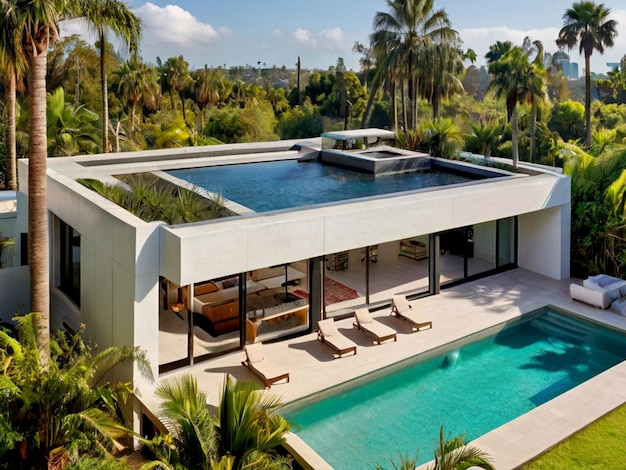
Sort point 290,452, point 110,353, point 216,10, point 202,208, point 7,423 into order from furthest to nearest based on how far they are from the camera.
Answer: point 216,10
point 202,208
point 110,353
point 290,452
point 7,423

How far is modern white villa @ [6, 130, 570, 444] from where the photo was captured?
43.8 feet

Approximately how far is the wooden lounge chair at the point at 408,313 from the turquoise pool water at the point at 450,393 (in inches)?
46.8

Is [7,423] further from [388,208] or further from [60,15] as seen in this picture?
[388,208]

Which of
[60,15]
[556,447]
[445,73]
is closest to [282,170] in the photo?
[60,15]

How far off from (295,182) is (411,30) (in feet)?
61.4

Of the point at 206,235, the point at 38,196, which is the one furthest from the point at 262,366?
the point at 38,196

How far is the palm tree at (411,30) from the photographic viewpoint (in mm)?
35156

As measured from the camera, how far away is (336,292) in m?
18.7

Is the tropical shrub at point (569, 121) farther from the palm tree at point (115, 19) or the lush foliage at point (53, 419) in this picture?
the lush foliage at point (53, 419)

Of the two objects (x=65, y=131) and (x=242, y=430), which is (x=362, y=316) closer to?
(x=242, y=430)

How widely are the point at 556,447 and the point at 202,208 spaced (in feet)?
30.3

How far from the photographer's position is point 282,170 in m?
22.9

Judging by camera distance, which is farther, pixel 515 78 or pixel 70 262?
pixel 515 78

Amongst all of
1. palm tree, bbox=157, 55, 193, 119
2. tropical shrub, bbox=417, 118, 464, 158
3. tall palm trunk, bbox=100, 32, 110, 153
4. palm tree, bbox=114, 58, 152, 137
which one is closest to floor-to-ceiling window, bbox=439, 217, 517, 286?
tropical shrub, bbox=417, 118, 464, 158
